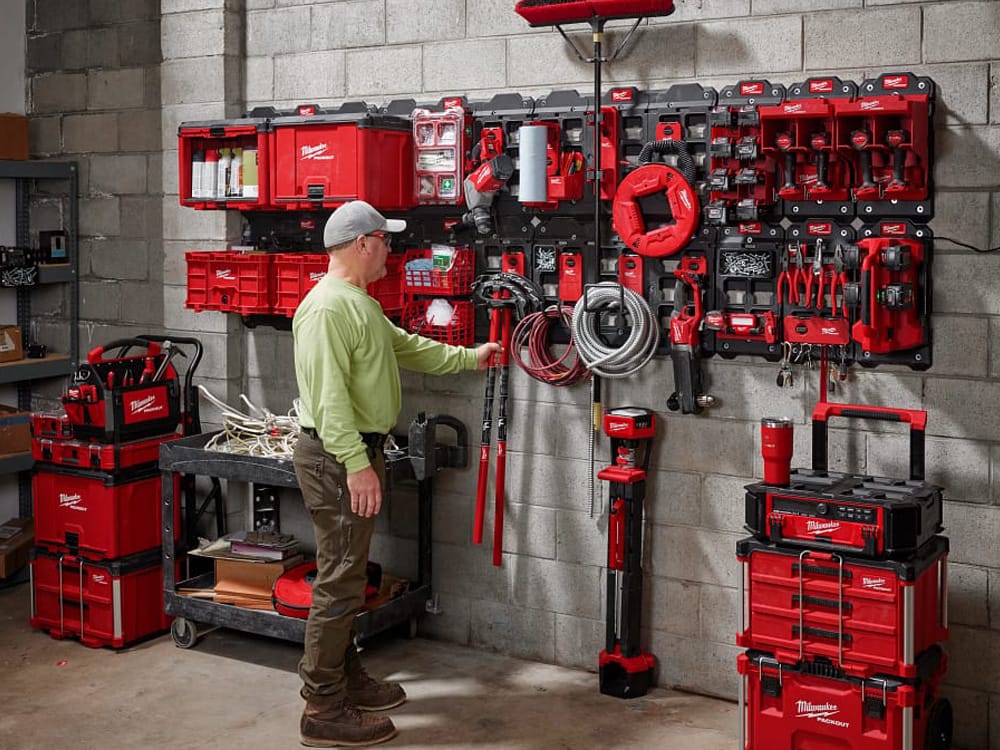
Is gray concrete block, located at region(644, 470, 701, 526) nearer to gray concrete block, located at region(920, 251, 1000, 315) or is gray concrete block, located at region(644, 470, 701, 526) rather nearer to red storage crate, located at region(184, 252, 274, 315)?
gray concrete block, located at region(920, 251, 1000, 315)

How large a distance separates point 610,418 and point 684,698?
3.45 ft

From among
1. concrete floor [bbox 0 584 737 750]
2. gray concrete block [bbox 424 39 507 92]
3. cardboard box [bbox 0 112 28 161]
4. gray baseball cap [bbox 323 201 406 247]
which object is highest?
gray concrete block [bbox 424 39 507 92]

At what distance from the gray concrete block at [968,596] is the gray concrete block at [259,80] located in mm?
3275

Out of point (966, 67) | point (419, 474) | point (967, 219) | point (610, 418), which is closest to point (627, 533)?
point (610, 418)

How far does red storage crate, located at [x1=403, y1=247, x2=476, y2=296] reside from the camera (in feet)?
15.8

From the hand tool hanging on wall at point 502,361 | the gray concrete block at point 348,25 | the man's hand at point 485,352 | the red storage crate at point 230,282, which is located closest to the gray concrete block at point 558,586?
the hand tool hanging on wall at point 502,361

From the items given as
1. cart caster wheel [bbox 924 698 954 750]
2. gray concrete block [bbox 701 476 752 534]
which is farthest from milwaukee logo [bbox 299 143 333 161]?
cart caster wheel [bbox 924 698 954 750]

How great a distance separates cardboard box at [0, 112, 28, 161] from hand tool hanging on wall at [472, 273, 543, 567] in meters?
2.63

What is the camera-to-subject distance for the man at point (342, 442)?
403 centimetres

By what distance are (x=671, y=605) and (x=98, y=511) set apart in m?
2.29

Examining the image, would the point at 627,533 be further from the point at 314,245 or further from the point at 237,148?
the point at 237,148

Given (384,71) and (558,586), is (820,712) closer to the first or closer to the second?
(558,586)

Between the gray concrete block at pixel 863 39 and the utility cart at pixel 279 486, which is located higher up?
the gray concrete block at pixel 863 39

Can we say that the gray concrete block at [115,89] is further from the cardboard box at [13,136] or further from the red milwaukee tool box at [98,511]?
the red milwaukee tool box at [98,511]
